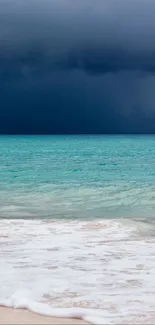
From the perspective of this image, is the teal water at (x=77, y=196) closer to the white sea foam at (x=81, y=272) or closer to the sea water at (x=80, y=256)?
the sea water at (x=80, y=256)

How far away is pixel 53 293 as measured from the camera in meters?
6.41

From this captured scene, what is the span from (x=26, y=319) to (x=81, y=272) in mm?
2253

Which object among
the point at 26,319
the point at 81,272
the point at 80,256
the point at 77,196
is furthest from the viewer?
the point at 77,196

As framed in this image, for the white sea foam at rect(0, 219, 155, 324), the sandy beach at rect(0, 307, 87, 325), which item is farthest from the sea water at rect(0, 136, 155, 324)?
the sandy beach at rect(0, 307, 87, 325)

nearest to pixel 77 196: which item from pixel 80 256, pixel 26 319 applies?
pixel 80 256

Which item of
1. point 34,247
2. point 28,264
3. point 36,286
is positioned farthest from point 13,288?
point 34,247

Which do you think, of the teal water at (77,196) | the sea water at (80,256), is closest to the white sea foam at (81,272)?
the sea water at (80,256)

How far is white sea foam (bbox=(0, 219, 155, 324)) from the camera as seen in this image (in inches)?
229

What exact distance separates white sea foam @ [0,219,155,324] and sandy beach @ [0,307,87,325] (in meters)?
0.11

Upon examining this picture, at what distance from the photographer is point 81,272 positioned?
7574 millimetres

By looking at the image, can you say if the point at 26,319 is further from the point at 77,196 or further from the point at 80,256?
the point at 77,196

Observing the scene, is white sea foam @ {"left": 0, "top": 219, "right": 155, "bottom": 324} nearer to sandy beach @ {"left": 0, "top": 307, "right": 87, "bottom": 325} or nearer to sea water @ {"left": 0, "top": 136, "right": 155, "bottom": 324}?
sea water @ {"left": 0, "top": 136, "right": 155, "bottom": 324}

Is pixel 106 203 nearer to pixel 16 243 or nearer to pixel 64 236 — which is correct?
pixel 64 236

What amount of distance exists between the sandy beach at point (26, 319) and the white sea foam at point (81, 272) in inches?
4.3
